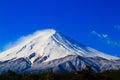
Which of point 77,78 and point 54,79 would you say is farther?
point 54,79

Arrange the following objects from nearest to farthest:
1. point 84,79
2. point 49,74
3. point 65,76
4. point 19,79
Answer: point 84,79 < point 49,74 < point 19,79 < point 65,76

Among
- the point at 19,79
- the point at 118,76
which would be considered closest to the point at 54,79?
the point at 19,79

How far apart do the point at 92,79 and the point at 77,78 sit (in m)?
4.01

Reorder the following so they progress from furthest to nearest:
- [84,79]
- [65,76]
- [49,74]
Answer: [65,76], [49,74], [84,79]

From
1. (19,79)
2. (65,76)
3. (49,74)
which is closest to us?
(49,74)

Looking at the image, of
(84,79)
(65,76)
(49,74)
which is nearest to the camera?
(84,79)

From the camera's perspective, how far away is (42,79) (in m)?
107

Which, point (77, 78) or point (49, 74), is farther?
point (49, 74)

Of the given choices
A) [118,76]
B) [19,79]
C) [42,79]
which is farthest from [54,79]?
[118,76]

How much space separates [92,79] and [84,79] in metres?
3.02

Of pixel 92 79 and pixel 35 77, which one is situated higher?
pixel 35 77

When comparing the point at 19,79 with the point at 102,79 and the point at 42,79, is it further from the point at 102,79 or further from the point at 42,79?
the point at 102,79

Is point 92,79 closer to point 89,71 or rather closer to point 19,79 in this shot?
point 89,71

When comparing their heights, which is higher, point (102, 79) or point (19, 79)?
point (19, 79)
